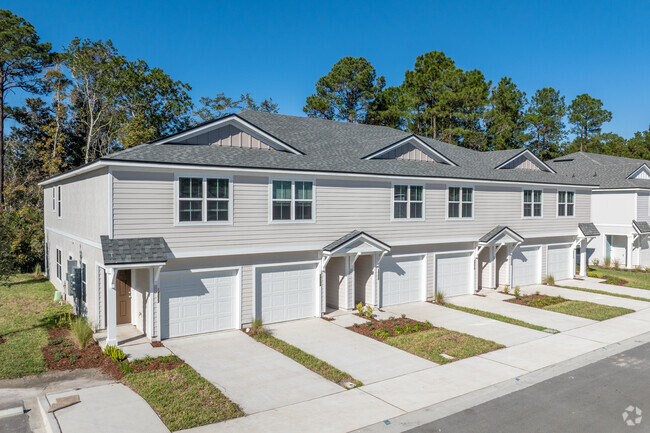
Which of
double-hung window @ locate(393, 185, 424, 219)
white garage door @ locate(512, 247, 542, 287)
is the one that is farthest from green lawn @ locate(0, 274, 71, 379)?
white garage door @ locate(512, 247, 542, 287)

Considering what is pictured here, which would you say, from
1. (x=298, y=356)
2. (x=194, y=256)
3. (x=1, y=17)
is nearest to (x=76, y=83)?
(x=1, y=17)

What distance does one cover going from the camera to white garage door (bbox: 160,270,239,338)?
544 inches

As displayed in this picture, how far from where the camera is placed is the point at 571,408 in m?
9.33

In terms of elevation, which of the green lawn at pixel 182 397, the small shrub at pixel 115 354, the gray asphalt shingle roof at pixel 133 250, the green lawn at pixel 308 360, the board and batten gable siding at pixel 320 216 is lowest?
the green lawn at pixel 308 360

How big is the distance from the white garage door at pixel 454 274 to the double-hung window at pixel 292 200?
7.04 meters

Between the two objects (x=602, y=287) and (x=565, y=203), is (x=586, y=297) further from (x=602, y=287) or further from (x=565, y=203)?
(x=565, y=203)

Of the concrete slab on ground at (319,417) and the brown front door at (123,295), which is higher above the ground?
the brown front door at (123,295)

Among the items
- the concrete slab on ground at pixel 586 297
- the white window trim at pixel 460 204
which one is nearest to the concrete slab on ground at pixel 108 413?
the white window trim at pixel 460 204

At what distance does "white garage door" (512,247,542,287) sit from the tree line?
846 inches

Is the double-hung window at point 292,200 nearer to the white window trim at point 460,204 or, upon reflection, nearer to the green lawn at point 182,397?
the green lawn at point 182,397

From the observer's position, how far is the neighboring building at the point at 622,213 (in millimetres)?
29328

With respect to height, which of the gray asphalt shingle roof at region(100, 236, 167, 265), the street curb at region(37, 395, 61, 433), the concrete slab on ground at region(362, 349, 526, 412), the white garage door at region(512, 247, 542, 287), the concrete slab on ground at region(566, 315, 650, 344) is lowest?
the concrete slab on ground at region(566, 315, 650, 344)

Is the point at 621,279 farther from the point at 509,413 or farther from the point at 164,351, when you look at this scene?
the point at 164,351

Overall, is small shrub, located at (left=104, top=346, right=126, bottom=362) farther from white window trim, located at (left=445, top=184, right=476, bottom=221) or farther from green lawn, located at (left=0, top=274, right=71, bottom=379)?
white window trim, located at (left=445, top=184, right=476, bottom=221)
